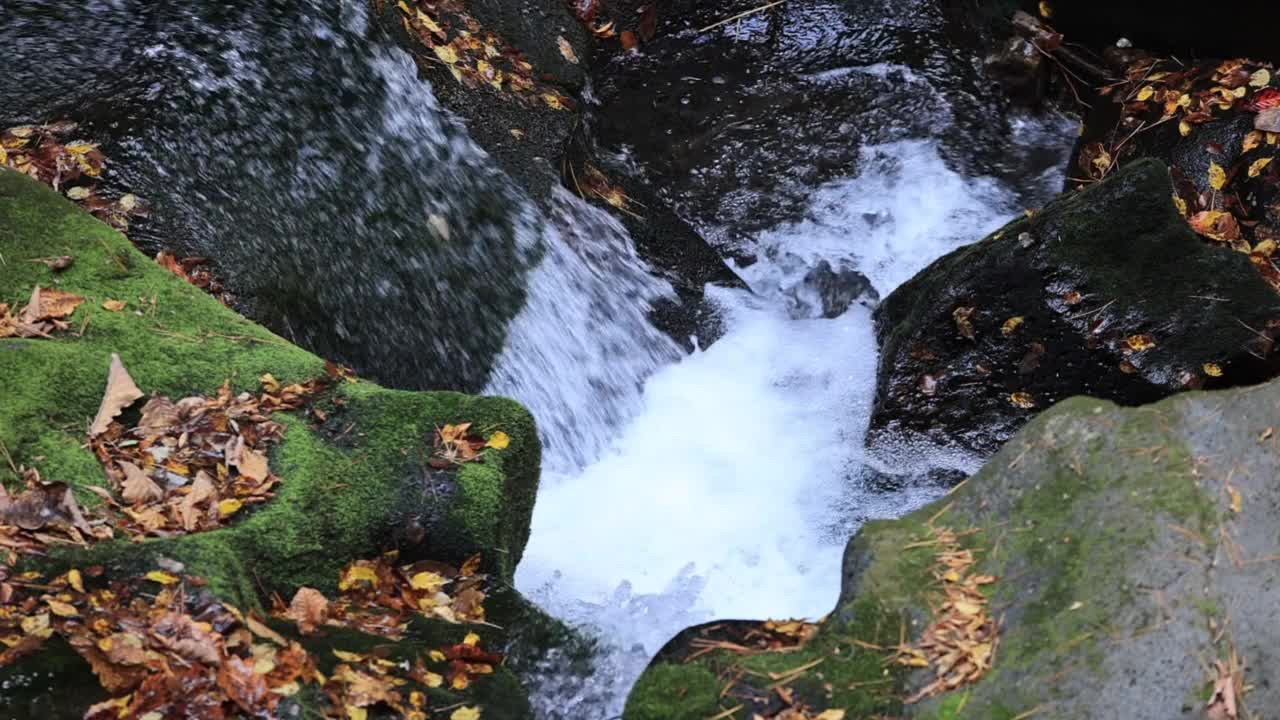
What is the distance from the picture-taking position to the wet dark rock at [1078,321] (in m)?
5.35

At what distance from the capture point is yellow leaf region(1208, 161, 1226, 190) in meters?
6.63

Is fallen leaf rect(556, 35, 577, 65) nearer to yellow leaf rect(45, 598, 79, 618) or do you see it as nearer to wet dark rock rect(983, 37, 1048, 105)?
wet dark rock rect(983, 37, 1048, 105)

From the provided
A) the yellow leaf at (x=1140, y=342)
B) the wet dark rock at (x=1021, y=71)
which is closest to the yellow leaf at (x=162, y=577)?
the yellow leaf at (x=1140, y=342)

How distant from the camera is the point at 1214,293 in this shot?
17.6 feet

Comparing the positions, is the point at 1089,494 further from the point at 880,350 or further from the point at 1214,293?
the point at 880,350

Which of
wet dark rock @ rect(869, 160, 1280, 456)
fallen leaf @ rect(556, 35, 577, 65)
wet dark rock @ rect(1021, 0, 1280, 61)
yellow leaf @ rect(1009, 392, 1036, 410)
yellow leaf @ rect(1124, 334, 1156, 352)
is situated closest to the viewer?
wet dark rock @ rect(869, 160, 1280, 456)

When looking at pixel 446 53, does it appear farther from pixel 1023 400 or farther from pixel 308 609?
pixel 308 609

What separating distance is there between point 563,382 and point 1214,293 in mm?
3406

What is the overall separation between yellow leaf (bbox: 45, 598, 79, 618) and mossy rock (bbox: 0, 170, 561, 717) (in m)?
0.14

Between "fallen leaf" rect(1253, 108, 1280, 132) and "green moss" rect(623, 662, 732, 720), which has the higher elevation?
"fallen leaf" rect(1253, 108, 1280, 132)

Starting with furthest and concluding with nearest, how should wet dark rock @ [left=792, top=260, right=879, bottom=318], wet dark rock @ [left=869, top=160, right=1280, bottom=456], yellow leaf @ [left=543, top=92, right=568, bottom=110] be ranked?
yellow leaf @ [left=543, top=92, right=568, bottom=110] < wet dark rock @ [left=792, top=260, right=879, bottom=318] < wet dark rock @ [left=869, top=160, right=1280, bottom=456]

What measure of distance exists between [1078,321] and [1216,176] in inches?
74.9

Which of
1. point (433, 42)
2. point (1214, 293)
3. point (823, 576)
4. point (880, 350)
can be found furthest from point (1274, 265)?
point (433, 42)

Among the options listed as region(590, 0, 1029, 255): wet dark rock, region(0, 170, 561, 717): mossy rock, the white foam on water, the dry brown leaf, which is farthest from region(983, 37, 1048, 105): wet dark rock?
the dry brown leaf
